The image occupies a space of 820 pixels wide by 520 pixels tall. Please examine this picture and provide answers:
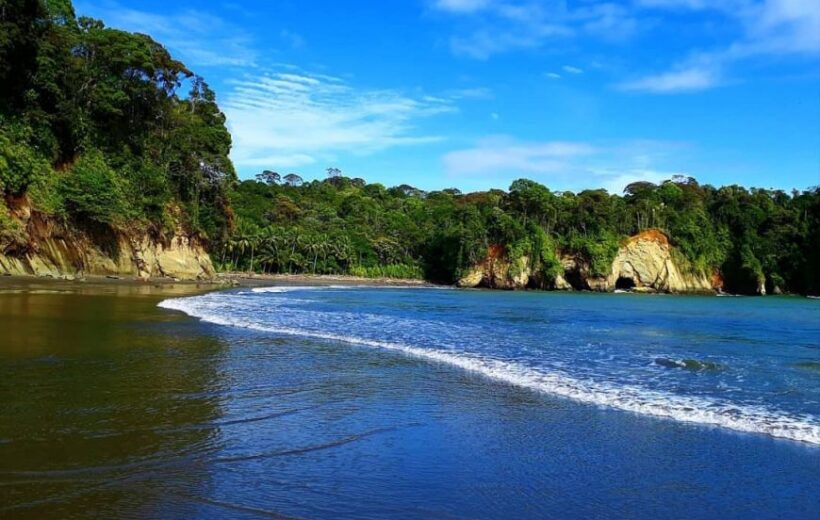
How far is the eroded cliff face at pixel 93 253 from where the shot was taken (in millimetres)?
32312

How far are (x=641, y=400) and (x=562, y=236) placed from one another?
82.4 metres

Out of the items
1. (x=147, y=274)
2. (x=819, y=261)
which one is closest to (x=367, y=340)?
(x=147, y=274)

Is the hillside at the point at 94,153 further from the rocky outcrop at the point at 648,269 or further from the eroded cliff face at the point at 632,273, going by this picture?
the rocky outcrop at the point at 648,269

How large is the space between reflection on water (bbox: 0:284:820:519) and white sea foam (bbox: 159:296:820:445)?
49cm

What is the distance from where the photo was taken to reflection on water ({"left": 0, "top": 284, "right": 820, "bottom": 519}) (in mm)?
4227

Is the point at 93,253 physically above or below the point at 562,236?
below

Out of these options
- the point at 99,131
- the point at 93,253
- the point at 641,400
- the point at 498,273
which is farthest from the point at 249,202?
the point at 641,400

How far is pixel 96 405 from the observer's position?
6.62m

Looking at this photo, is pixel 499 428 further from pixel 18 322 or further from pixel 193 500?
pixel 18 322

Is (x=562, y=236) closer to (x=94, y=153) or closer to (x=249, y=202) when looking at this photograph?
(x=249, y=202)

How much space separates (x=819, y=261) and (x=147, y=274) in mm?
85550

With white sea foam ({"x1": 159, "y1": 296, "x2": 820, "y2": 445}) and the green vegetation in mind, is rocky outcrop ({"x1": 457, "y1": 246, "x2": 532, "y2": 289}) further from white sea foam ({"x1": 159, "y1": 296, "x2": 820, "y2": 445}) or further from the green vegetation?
white sea foam ({"x1": 159, "y1": 296, "x2": 820, "y2": 445})

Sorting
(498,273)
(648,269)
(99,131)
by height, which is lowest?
(498,273)

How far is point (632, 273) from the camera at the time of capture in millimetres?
83250
